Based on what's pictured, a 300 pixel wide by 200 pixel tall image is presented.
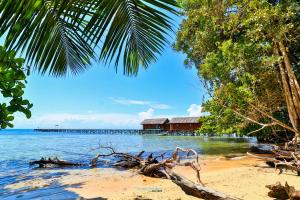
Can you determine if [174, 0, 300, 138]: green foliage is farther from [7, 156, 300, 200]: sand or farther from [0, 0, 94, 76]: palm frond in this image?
[0, 0, 94, 76]: palm frond

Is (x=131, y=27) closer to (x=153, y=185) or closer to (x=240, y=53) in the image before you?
(x=153, y=185)

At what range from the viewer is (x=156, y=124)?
69.9m

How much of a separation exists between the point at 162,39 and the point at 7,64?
1.19 metres

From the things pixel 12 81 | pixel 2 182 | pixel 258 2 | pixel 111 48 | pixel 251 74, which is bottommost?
pixel 2 182

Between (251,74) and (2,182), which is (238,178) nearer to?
(251,74)

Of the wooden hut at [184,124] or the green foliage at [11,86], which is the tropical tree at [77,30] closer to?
the green foliage at [11,86]

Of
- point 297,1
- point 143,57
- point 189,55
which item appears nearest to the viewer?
point 143,57

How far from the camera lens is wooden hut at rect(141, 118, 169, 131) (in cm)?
6889

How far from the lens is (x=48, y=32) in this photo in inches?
82.7

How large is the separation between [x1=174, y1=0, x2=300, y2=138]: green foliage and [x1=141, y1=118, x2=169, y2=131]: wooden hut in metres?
50.0

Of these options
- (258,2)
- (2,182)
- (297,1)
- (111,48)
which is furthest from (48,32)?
(297,1)

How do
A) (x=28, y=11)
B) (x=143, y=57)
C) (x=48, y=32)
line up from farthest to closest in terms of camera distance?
1. (x=143, y=57)
2. (x=48, y=32)
3. (x=28, y=11)

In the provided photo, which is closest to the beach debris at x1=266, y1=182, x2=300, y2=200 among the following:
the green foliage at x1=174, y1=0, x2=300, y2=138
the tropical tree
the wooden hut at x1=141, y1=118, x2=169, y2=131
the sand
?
the sand

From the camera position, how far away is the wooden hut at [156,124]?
68.9 m
